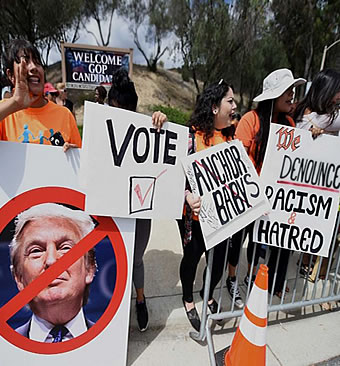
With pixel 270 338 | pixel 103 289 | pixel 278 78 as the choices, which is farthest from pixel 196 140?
pixel 270 338

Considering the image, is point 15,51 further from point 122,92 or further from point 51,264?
point 51,264

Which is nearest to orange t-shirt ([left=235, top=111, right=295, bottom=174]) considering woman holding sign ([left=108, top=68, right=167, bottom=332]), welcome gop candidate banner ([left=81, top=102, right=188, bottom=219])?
welcome gop candidate banner ([left=81, top=102, right=188, bottom=219])

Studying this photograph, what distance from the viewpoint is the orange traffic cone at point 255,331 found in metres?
1.49

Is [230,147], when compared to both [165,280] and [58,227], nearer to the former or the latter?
[58,227]

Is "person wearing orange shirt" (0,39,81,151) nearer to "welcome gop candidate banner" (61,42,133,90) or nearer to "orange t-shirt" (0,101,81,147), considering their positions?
"orange t-shirt" (0,101,81,147)

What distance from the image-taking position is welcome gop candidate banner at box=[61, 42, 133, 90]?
6730 mm

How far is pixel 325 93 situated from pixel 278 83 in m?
0.42

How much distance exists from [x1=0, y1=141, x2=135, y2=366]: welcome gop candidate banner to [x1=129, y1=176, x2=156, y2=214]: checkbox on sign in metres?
0.11

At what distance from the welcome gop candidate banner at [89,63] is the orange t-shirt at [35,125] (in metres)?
5.93

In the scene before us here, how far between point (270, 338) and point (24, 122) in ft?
7.51

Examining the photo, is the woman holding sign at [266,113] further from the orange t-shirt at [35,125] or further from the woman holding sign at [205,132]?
the orange t-shirt at [35,125]

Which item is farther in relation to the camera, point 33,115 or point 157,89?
point 157,89

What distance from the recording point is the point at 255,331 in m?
1.49

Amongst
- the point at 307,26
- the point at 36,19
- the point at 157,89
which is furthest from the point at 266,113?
the point at 157,89
